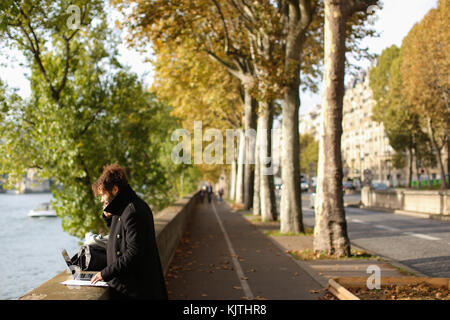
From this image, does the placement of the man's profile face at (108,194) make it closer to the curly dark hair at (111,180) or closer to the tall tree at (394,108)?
the curly dark hair at (111,180)

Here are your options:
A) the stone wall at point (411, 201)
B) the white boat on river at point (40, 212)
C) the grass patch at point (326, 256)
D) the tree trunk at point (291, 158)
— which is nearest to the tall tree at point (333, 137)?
the grass patch at point (326, 256)

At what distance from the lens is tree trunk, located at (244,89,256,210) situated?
107 feet

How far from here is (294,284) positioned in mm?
9992

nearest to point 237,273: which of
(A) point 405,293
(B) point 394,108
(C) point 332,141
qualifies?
(C) point 332,141

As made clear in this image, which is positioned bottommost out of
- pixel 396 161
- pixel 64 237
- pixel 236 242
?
pixel 64 237

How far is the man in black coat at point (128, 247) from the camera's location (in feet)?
13.7

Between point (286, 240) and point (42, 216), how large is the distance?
2934 inches

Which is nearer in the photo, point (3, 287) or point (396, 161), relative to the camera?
point (3, 287)

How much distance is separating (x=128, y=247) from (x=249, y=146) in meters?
27.8

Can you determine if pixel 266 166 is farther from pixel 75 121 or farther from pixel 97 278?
pixel 97 278
